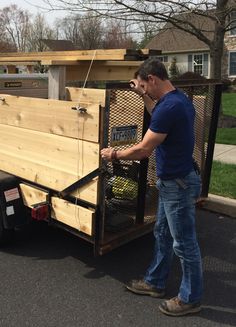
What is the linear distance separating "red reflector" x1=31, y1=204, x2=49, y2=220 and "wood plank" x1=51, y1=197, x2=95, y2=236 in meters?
0.07

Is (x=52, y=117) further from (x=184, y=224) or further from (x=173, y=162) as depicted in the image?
(x=184, y=224)

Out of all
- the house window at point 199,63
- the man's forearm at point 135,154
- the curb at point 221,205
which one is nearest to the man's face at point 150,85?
the man's forearm at point 135,154

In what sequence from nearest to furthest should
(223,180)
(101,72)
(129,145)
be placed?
(129,145) → (101,72) → (223,180)

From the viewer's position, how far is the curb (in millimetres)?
5515

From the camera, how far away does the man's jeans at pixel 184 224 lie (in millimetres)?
3229

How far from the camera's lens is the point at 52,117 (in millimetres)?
3764

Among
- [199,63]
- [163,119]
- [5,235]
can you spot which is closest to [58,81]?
[163,119]

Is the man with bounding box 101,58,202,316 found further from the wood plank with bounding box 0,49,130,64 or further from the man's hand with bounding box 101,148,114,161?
the wood plank with bounding box 0,49,130,64

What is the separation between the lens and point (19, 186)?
14.1 feet

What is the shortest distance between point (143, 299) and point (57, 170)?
1.27 meters

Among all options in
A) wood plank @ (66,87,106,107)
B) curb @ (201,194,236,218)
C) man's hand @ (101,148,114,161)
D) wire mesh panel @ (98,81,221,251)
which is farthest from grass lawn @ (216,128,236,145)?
man's hand @ (101,148,114,161)

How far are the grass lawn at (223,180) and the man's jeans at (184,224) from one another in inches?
102

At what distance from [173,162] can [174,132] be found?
0.74 ft

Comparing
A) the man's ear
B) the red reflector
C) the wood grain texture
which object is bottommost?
the red reflector
